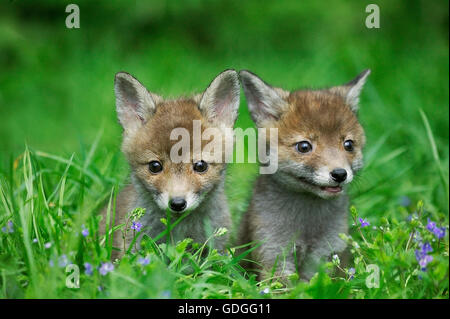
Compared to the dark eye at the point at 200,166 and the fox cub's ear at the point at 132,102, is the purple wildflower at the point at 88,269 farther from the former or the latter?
the fox cub's ear at the point at 132,102

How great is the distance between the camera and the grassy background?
6.98m

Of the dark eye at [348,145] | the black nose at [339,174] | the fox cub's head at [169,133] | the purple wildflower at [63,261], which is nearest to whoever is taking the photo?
the purple wildflower at [63,261]

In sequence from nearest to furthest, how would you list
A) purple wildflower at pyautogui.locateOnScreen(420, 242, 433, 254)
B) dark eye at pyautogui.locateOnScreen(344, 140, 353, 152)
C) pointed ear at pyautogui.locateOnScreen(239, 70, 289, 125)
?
purple wildflower at pyautogui.locateOnScreen(420, 242, 433, 254) < dark eye at pyautogui.locateOnScreen(344, 140, 353, 152) < pointed ear at pyautogui.locateOnScreen(239, 70, 289, 125)

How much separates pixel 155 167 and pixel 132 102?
537 millimetres

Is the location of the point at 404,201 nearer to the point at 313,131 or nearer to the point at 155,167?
the point at 313,131

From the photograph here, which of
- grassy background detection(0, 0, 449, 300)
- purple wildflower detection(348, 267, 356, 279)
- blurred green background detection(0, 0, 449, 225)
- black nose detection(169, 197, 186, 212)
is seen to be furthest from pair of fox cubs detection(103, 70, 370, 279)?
blurred green background detection(0, 0, 449, 225)

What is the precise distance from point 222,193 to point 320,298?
1228mm

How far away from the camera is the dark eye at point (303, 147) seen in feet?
12.8

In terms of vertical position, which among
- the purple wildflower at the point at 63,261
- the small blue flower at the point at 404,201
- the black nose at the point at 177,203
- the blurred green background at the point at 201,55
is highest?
the blurred green background at the point at 201,55

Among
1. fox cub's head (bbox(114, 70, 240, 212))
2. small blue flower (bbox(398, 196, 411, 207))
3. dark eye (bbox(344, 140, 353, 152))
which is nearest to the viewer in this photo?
fox cub's head (bbox(114, 70, 240, 212))

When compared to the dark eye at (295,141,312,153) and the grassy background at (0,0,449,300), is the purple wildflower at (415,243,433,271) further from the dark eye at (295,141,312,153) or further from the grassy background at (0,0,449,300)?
the grassy background at (0,0,449,300)

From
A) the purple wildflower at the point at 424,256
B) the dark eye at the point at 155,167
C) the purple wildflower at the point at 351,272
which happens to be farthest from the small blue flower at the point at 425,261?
the dark eye at the point at 155,167

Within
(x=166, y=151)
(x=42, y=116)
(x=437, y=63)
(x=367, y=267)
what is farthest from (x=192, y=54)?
(x=367, y=267)

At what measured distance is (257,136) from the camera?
4.25 m
